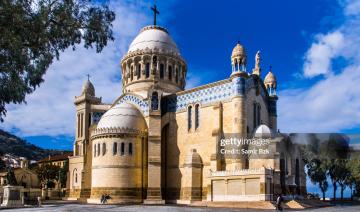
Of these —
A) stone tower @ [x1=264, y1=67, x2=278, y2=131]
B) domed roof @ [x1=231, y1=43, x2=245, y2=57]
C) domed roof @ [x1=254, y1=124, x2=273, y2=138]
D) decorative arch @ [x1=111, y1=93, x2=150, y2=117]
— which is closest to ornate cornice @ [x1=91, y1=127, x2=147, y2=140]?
decorative arch @ [x1=111, y1=93, x2=150, y2=117]

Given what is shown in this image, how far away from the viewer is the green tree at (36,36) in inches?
454

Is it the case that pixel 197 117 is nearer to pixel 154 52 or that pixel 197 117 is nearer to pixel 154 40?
pixel 154 52

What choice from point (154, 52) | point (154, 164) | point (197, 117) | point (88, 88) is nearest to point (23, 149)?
point (88, 88)

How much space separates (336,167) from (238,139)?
2698 centimetres

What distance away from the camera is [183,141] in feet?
141

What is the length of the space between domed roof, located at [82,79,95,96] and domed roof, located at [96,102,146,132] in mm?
10571

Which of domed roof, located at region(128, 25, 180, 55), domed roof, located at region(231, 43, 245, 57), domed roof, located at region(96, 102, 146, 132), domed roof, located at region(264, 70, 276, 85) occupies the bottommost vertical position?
domed roof, located at region(96, 102, 146, 132)

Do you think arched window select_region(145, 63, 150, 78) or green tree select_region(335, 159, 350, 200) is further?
green tree select_region(335, 159, 350, 200)

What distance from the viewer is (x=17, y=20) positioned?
11500 millimetres

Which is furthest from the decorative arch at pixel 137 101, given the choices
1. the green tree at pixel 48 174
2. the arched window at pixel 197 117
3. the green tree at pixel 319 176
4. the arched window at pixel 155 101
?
the green tree at pixel 48 174

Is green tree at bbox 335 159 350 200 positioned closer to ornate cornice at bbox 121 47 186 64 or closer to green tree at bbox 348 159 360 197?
green tree at bbox 348 159 360 197

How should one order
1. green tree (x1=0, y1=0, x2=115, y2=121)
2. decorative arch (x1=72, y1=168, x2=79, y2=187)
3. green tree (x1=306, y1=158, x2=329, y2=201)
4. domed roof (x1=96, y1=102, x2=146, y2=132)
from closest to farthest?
1. green tree (x1=0, y1=0, x2=115, y2=121)
2. domed roof (x1=96, y1=102, x2=146, y2=132)
3. decorative arch (x1=72, y1=168, x2=79, y2=187)
4. green tree (x1=306, y1=158, x2=329, y2=201)

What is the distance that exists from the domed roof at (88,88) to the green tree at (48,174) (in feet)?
102

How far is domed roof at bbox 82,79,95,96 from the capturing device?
54.6 meters
